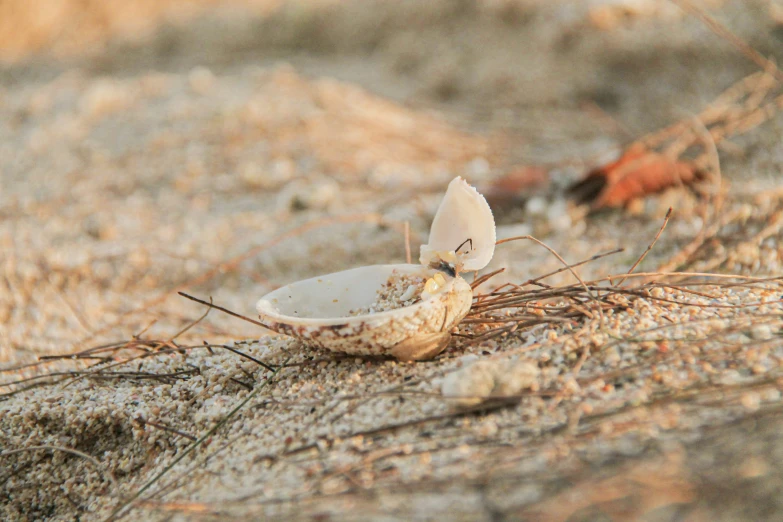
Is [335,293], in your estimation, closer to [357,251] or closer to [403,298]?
[403,298]

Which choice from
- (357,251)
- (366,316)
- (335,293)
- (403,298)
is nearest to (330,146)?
(357,251)

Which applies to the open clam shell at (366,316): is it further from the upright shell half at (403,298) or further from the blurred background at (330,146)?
the blurred background at (330,146)

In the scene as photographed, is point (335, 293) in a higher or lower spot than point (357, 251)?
higher

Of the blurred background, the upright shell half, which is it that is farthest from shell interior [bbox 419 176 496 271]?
the blurred background

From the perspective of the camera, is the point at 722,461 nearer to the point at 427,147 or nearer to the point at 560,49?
the point at 427,147

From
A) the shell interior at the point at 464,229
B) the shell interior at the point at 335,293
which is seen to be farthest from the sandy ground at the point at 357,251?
the shell interior at the point at 464,229

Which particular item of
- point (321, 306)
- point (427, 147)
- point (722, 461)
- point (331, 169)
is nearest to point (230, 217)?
point (331, 169)
